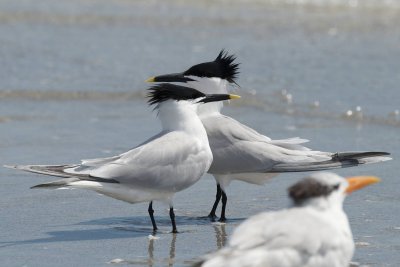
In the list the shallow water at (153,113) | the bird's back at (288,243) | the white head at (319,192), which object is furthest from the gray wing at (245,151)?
the bird's back at (288,243)

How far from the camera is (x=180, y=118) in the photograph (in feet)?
18.9

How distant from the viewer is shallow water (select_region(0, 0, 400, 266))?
539 cm

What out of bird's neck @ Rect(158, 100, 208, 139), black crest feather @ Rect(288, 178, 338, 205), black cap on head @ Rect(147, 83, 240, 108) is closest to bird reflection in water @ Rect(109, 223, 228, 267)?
bird's neck @ Rect(158, 100, 208, 139)

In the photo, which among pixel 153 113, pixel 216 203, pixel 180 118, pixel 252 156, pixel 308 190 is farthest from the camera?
pixel 153 113

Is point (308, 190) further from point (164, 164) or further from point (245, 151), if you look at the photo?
point (245, 151)

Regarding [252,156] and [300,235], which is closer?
[300,235]

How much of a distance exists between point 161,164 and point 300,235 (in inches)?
73.7

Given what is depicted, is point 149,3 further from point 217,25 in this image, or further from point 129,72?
point 129,72

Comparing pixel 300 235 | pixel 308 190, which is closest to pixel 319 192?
pixel 308 190

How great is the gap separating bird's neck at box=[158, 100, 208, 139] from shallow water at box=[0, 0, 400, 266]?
0.55m

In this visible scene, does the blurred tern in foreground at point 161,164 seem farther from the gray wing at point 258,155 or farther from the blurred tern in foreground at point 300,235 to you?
the blurred tern in foreground at point 300,235

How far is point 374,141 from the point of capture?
771cm

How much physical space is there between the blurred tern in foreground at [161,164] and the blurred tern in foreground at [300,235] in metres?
1.61

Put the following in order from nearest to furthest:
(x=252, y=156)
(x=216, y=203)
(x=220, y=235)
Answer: (x=220, y=235), (x=216, y=203), (x=252, y=156)
